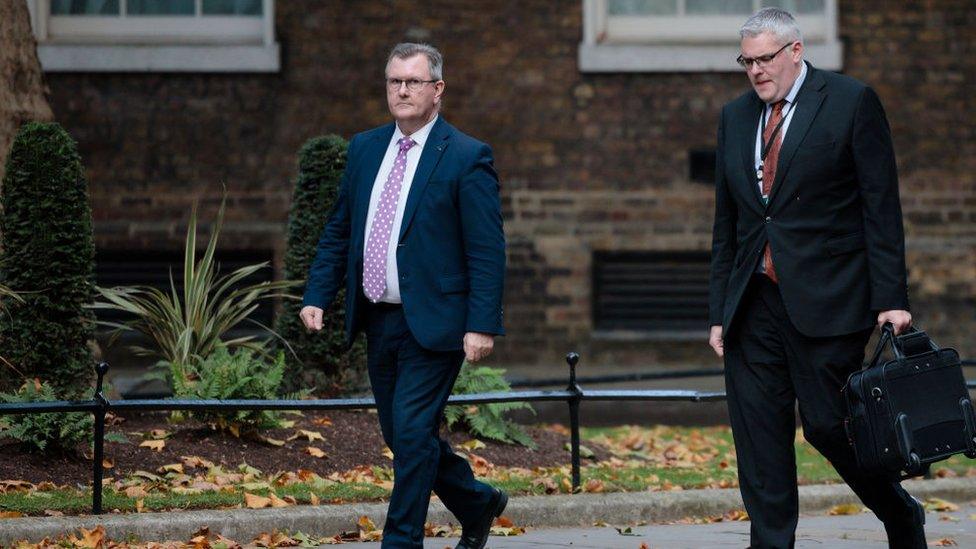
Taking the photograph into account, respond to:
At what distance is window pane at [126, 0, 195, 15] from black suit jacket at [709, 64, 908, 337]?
31.2 ft

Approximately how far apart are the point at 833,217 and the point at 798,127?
0.34m

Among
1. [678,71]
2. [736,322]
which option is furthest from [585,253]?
[736,322]

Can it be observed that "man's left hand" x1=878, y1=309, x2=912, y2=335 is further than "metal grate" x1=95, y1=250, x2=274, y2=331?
No

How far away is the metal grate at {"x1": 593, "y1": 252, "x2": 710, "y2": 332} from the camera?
1433cm

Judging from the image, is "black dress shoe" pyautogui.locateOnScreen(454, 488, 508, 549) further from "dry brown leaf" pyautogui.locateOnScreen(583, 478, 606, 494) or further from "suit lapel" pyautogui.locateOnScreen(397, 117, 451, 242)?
"dry brown leaf" pyautogui.locateOnScreen(583, 478, 606, 494)

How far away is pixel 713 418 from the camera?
12.1 m

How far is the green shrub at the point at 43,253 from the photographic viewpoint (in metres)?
8.20

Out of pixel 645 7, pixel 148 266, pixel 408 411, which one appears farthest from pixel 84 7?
pixel 408 411

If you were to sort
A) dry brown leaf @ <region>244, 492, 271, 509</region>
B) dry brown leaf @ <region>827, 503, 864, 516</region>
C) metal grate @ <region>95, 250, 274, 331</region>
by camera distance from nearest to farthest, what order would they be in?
1. dry brown leaf @ <region>244, 492, 271, 509</region>
2. dry brown leaf @ <region>827, 503, 864, 516</region>
3. metal grate @ <region>95, 250, 274, 331</region>

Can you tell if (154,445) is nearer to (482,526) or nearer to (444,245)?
(482,526)

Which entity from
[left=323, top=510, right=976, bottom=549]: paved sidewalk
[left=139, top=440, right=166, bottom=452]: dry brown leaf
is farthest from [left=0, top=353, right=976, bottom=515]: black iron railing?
[left=323, top=510, right=976, bottom=549]: paved sidewalk

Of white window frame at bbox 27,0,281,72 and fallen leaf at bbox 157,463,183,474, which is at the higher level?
white window frame at bbox 27,0,281,72

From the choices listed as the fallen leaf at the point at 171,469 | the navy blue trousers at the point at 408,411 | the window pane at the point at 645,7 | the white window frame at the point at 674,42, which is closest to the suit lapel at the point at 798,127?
the navy blue trousers at the point at 408,411

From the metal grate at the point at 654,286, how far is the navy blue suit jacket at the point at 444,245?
8.33m
